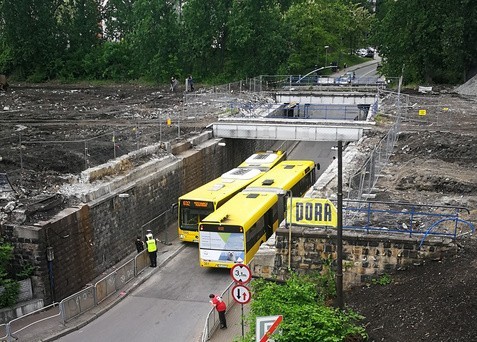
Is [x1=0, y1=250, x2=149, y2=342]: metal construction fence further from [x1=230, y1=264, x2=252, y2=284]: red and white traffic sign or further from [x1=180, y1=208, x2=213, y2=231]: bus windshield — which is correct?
[x1=230, y1=264, x2=252, y2=284]: red and white traffic sign

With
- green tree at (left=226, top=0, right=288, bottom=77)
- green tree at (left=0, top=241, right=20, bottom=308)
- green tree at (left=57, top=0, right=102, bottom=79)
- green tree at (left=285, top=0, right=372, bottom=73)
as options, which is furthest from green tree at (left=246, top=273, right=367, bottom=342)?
green tree at (left=57, top=0, right=102, bottom=79)

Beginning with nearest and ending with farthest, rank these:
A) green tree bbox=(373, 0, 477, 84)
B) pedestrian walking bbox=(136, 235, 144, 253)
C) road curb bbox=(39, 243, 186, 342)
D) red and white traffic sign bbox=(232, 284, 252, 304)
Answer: red and white traffic sign bbox=(232, 284, 252, 304) → road curb bbox=(39, 243, 186, 342) → pedestrian walking bbox=(136, 235, 144, 253) → green tree bbox=(373, 0, 477, 84)

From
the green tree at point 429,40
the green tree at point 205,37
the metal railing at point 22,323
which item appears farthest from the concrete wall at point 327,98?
the metal railing at point 22,323

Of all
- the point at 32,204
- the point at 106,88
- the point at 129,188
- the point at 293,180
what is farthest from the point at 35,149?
the point at 106,88

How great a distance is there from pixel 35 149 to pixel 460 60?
3636 centimetres

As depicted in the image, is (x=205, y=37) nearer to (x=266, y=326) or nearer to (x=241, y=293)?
(x=241, y=293)

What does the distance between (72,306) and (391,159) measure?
53.0 feet

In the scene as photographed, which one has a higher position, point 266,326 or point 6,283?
point 266,326

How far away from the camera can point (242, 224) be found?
19.9 metres

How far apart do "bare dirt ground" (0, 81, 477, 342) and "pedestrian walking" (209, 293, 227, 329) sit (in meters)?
3.75

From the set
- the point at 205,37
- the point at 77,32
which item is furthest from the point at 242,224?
the point at 77,32

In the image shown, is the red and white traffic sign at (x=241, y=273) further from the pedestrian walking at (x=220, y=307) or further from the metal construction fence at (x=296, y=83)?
the metal construction fence at (x=296, y=83)

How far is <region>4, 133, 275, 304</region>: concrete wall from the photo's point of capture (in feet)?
59.1

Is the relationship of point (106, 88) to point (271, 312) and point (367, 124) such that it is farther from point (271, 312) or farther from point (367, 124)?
point (271, 312)
